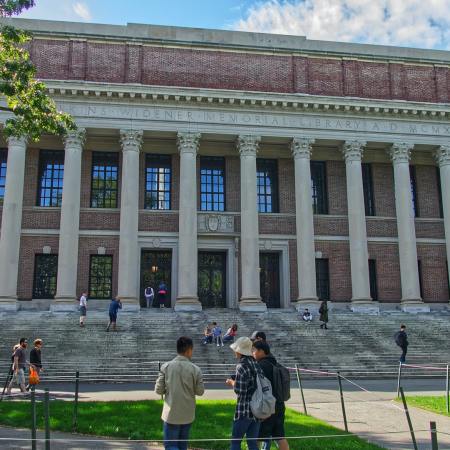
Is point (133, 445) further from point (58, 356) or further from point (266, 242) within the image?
point (266, 242)

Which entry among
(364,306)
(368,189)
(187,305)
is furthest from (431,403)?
(368,189)

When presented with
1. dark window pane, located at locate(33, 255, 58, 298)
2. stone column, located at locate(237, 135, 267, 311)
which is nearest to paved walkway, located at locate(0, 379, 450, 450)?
stone column, located at locate(237, 135, 267, 311)

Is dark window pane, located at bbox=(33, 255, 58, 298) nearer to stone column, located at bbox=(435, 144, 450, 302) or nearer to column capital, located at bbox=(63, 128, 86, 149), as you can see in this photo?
column capital, located at bbox=(63, 128, 86, 149)

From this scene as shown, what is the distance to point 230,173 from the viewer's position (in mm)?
34219

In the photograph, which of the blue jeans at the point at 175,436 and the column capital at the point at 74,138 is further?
the column capital at the point at 74,138

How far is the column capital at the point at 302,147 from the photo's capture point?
3191cm

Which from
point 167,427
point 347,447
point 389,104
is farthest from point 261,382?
point 389,104

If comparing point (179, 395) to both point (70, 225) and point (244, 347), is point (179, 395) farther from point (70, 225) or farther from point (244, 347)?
point (70, 225)

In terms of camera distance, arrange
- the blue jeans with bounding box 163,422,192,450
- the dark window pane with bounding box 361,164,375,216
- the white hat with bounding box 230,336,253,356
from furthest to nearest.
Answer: the dark window pane with bounding box 361,164,375,216, the white hat with bounding box 230,336,253,356, the blue jeans with bounding box 163,422,192,450

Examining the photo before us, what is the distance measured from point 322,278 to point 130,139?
1401cm

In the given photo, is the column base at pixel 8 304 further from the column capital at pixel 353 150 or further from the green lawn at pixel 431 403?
the green lawn at pixel 431 403

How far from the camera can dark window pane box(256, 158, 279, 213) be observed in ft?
113

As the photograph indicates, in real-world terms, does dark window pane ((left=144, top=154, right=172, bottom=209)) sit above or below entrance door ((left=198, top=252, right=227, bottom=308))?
above

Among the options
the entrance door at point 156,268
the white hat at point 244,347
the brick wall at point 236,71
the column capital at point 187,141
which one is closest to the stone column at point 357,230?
the brick wall at point 236,71
